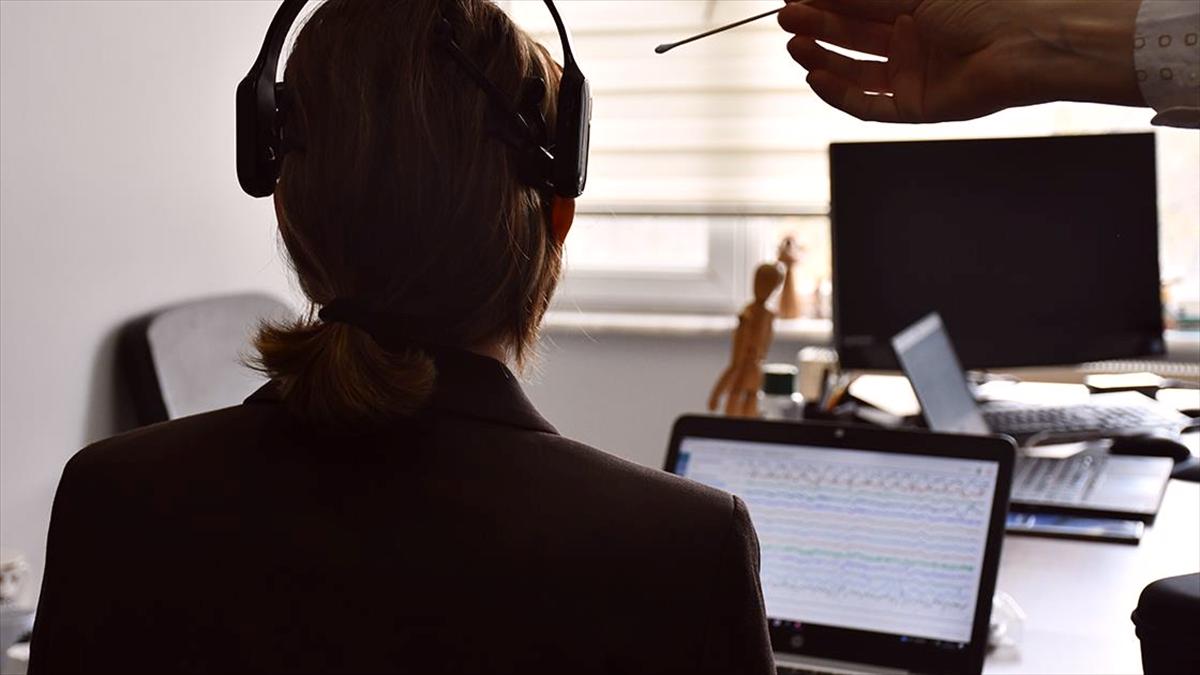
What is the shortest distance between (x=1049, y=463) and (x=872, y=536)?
737 millimetres

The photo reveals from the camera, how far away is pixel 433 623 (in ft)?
2.54

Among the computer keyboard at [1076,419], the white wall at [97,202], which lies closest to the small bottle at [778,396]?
the computer keyboard at [1076,419]

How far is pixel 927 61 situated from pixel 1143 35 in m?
0.24

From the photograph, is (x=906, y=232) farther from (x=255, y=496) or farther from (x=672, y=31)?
(x=255, y=496)

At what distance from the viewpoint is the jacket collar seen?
0.83 metres

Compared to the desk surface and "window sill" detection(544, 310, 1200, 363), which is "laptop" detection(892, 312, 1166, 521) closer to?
the desk surface

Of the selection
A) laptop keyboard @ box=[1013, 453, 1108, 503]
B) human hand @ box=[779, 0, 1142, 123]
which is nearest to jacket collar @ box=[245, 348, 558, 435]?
human hand @ box=[779, 0, 1142, 123]

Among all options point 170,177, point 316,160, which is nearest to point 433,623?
point 316,160

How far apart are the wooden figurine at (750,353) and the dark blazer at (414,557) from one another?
4.09ft

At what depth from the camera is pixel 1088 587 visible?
154 cm

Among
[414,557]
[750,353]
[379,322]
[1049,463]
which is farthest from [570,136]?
[1049,463]

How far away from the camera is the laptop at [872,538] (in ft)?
4.28

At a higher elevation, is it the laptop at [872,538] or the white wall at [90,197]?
the white wall at [90,197]

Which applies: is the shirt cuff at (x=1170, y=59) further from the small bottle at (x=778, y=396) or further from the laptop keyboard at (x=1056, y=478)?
the small bottle at (x=778, y=396)
